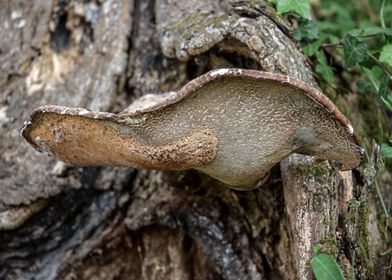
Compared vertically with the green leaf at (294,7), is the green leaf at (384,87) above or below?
below

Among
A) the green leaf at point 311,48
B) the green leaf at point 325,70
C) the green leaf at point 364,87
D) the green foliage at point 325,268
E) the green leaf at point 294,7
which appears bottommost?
the green leaf at point 364,87

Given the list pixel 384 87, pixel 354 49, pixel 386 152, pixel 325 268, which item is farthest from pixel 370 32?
pixel 325 268

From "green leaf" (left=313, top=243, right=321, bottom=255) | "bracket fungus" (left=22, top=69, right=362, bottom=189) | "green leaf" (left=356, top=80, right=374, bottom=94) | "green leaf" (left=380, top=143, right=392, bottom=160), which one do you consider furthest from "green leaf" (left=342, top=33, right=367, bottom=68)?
"green leaf" (left=313, top=243, right=321, bottom=255)

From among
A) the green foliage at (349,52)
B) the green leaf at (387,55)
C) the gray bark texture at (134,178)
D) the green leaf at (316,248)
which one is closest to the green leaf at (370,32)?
the green foliage at (349,52)

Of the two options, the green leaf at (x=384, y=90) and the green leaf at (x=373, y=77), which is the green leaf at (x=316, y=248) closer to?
the green leaf at (x=384, y=90)

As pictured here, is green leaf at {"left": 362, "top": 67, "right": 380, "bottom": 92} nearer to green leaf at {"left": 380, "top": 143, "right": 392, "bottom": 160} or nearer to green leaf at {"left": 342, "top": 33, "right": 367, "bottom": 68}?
green leaf at {"left": 342, "top": 33, "right": 367, "bottom": 68}

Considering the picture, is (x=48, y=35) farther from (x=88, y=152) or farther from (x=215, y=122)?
(x=215, y=122)

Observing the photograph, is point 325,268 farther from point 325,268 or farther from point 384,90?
point 384,90
